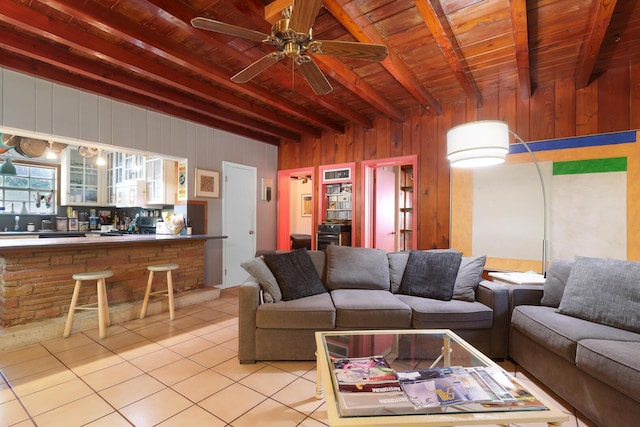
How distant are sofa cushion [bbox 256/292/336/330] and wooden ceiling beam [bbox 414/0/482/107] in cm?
230

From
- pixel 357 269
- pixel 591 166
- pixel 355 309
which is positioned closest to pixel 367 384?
pixel 355 309

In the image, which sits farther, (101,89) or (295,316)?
(101,89)

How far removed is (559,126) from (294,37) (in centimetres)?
318

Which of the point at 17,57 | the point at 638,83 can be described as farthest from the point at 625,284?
the point at 17,57

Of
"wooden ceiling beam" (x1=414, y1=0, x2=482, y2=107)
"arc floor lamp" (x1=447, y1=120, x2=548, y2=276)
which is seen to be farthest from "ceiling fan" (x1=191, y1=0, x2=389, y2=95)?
"arc floor lamp" (x1=447, y1=120, x2=548, y2=276)

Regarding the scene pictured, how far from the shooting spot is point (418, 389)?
1.30 meters

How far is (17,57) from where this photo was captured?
2.70m

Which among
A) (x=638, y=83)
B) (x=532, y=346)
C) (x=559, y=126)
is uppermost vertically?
(x=638, y=83)

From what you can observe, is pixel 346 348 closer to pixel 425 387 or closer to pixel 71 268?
pixel 425 387

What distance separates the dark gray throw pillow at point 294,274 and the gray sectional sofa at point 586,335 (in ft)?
5.57

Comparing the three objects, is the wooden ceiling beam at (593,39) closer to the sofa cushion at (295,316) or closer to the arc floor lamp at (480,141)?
the arc floor lamp at (480,141)

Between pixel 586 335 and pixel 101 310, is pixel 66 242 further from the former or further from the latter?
pixel 586 335

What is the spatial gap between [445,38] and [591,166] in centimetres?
216

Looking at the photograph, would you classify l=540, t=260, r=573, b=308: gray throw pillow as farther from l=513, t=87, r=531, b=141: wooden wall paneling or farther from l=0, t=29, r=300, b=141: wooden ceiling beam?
l=0, t=29, r=300, b=141: wooden ceiling beam
